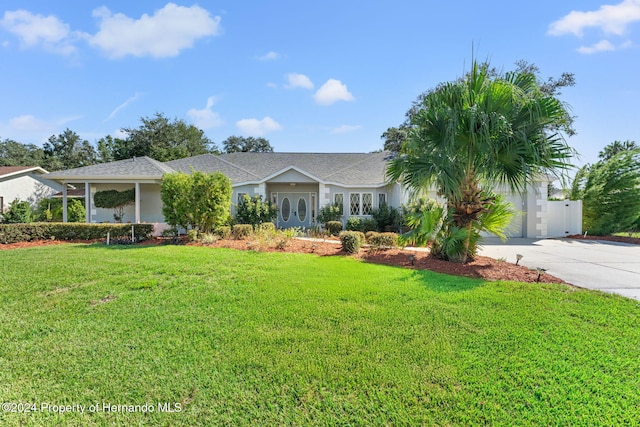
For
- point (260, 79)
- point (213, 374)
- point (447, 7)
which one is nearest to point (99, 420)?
point (213, 374)

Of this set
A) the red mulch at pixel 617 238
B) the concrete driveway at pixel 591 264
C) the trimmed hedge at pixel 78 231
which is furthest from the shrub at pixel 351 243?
the red mulch at pixel 617 238

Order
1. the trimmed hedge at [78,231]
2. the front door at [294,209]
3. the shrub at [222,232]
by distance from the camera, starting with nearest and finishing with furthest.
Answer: the trimmed hedge at [78,231], the shrub at [222,232], the front door at [294,209]

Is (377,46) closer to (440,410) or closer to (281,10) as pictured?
(281,10)

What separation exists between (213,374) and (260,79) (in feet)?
51.1

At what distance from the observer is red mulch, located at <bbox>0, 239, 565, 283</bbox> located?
6937 mm

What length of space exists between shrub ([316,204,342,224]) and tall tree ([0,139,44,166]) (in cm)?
4716

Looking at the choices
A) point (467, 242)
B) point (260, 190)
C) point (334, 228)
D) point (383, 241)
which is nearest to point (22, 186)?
point (260, 190)

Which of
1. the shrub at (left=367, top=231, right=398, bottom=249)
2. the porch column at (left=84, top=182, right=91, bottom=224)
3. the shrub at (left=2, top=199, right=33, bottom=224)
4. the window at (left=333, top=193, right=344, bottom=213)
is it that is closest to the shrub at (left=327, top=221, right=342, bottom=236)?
the window at (left=333, top=193, right=344, bottom=213)

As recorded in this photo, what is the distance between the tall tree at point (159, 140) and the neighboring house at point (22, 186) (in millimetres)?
10410

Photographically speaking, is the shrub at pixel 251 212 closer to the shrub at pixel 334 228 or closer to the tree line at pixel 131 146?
the shrub at pixel 334 228

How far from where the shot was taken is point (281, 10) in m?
11.1

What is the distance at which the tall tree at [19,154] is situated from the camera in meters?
40.5

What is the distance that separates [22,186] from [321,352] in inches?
1248

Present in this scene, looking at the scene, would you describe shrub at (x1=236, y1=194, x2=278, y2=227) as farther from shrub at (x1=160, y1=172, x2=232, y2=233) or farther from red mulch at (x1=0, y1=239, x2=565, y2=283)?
red mulch at (x1=0, y1=239, x2=565, y2=283)
